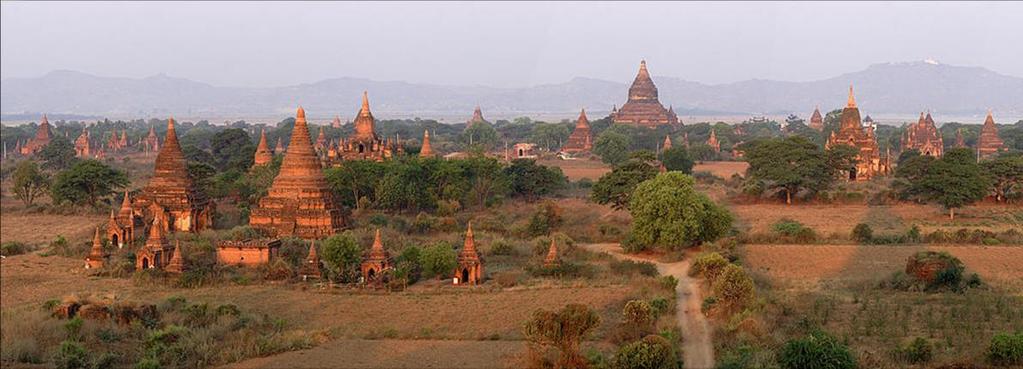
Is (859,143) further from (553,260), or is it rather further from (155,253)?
(155,253)

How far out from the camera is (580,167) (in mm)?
76062

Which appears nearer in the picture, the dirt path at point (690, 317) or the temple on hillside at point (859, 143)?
the dirt path at point (690, 317)

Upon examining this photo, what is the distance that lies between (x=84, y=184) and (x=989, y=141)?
62.9m

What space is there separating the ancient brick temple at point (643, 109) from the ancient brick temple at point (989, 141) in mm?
36618

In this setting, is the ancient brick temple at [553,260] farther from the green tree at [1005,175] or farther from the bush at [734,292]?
the green tree at [1005,175]

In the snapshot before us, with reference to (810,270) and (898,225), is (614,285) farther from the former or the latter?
(898,225)

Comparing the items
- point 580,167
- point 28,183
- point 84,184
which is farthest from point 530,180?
point 580,167

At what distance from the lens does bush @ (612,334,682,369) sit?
16344 millimetres

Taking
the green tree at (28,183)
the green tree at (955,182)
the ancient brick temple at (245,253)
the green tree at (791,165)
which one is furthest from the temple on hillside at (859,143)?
the green tree at (28,183)

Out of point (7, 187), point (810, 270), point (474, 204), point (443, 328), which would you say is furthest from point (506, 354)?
point (7, 187)

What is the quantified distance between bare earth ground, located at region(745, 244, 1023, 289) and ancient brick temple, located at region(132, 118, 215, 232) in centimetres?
1882

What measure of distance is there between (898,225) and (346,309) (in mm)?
24094

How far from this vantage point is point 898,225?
39.0 meters

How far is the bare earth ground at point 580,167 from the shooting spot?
220 feet
